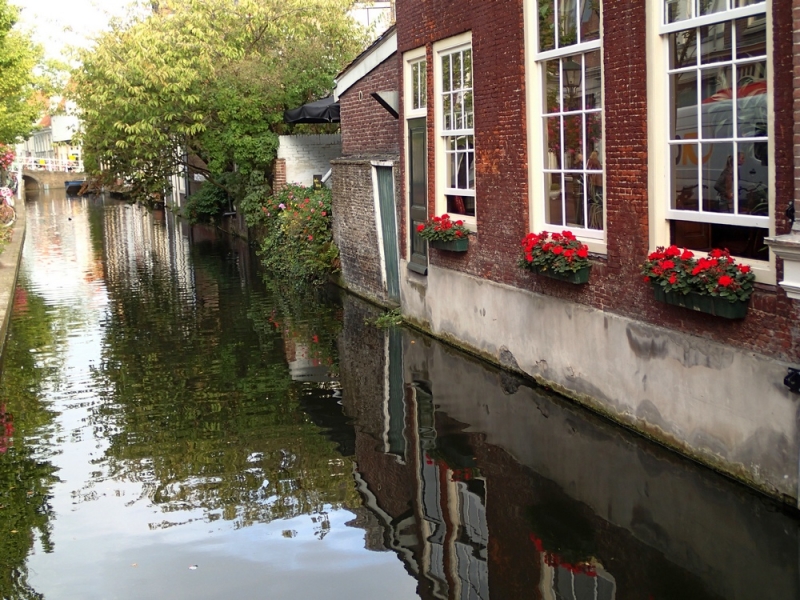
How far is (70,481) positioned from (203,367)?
13.5ft

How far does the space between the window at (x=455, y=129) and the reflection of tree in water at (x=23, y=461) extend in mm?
5106

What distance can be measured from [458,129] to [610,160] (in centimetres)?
385

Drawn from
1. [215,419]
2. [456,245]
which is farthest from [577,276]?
[215,419]

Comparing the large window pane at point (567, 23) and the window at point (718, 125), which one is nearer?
the window at point (718, 125)

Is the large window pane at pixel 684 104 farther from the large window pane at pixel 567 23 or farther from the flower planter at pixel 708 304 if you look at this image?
the large window pane at pixel 567 23

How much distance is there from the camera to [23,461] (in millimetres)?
8086

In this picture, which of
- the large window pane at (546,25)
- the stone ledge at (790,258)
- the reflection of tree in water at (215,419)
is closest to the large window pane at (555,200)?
the large window pane at (546,25)

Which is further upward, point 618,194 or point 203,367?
point 618,194

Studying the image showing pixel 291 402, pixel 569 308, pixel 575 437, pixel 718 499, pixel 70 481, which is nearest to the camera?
pixel 718 499

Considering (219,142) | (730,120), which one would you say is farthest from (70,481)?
(219,142)

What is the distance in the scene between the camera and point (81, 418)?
9.42m

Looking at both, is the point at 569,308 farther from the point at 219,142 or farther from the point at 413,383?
the point at 219,142

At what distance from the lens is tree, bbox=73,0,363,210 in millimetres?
24500

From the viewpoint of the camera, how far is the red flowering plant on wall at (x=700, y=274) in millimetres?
6613
